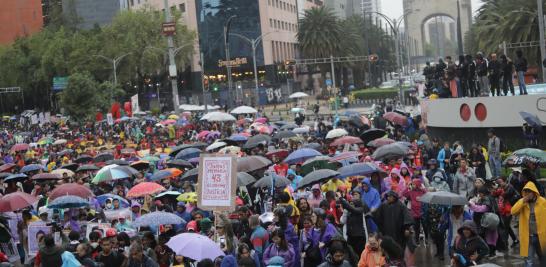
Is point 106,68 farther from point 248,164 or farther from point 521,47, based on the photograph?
point 248,164

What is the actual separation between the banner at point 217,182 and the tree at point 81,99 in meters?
58.9

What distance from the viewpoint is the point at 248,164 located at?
1936 centimetres

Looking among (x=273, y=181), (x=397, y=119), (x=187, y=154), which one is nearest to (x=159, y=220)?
(x=273, y=181)

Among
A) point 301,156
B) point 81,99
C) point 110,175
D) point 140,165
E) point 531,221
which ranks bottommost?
point 531,221

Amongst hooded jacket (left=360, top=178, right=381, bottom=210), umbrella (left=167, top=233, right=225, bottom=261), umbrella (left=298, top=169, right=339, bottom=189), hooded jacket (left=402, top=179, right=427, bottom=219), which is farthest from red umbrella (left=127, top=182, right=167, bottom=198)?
umbrella (left=167, top=233, right=225, bottom=261)

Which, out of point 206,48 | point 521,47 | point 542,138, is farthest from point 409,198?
point 206,48

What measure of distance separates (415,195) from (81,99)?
58366 millimetres

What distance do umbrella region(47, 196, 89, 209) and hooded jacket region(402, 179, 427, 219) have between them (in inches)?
213

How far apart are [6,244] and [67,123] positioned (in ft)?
174

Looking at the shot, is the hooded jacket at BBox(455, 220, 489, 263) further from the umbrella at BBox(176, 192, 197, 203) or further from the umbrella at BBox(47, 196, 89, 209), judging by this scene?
the umbrella at BBox(47, 196, 89, 209)

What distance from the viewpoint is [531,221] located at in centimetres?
1172

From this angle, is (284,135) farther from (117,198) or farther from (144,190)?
(117,198)

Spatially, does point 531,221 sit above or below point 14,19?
below

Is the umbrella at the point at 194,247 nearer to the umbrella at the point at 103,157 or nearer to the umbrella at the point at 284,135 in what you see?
the umbrella at the point at 103,157
